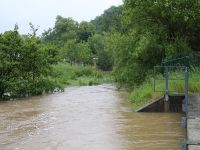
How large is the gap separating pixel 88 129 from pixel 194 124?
3.85m

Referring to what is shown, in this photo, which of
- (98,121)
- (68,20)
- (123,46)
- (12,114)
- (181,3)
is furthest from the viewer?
(68,20)

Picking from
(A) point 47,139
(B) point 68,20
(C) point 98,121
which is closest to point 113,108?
(C) point 98,121

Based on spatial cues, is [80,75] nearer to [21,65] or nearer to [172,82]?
[21,65]

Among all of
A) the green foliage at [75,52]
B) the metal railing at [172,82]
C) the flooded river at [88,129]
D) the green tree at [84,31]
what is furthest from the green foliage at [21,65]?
the green tree at [84,31]

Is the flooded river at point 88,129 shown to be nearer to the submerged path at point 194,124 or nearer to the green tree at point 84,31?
the submerged path at point 194,124

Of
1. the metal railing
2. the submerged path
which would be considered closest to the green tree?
the metal railing

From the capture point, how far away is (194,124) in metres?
11.8

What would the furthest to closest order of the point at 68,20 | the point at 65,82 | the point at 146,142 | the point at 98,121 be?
the point at 68,20
the point at 65,82
the point at 98,121
the point at 146,142

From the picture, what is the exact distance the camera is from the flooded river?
11.7m

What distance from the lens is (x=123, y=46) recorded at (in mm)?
24938

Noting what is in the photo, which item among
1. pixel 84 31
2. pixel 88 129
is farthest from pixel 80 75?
pixel 88 129

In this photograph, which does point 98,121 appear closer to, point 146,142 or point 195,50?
point 146,142

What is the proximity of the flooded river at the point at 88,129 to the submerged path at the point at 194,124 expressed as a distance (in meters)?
0.59

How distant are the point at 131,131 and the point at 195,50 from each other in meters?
11.3
